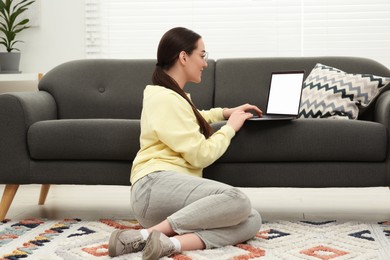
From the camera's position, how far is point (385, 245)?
208 cm

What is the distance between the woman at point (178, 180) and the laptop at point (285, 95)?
1.03 feet

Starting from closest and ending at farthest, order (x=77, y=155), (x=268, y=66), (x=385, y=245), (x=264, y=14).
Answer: (x=385, y=245) < (x=77, y=155) < (x=268, y=66) < (x=264, y=14)

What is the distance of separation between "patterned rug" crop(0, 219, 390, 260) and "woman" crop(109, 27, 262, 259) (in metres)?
0.06

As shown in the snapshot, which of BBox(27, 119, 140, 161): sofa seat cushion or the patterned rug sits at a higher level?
BBox(27, 119, 140, 161): sofa seat cushion

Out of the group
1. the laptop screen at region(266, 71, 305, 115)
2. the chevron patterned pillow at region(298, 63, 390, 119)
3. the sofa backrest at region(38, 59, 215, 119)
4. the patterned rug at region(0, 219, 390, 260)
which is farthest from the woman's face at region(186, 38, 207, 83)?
the sofa backrest at region(38, 59, 215, 119)

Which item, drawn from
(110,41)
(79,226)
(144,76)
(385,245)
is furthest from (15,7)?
(385,245)

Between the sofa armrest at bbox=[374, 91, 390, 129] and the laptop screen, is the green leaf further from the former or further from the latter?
the sofa armrest at bbox=[374, 91, 390, 129]

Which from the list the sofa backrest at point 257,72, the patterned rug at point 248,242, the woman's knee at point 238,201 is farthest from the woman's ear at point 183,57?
the sofa backrest at point 257,72

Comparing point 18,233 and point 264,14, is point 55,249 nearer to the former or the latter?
point 18,233

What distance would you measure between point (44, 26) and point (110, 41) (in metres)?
0.46

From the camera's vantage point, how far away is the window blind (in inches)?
161

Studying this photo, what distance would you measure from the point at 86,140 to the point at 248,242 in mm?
833

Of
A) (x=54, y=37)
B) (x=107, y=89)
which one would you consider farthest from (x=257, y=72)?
(x=54, y=37)

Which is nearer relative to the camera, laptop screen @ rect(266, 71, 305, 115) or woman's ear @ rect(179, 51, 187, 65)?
woman's ear @ rect(179, 51, 187, 65)
